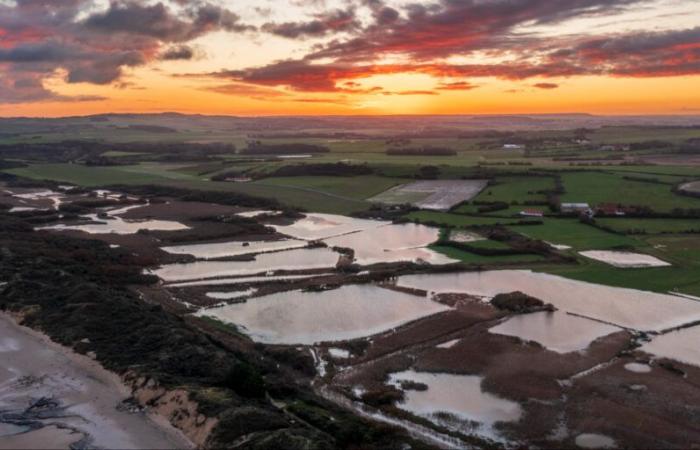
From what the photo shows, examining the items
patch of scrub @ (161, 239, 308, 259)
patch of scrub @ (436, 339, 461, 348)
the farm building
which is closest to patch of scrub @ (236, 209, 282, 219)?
patch of scrub @ (161, 239, 308, 259)

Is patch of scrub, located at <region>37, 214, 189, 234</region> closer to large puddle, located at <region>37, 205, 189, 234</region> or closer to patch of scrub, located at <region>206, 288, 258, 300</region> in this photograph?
large puddle, located at <region>37, 205, 189, 234</region>

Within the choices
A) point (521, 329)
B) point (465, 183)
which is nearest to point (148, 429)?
point (521, 329)

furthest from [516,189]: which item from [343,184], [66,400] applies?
[66,400]

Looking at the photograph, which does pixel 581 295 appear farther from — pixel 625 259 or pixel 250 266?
pixel 250 266

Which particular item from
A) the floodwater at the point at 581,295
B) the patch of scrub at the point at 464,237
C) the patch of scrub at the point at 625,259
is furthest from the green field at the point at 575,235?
the floodwater at the point at 581,295

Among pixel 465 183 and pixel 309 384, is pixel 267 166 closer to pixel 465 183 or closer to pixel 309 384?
pixel 465 183

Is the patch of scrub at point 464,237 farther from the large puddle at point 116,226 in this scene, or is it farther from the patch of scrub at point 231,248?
the large puddle at point 116,226
